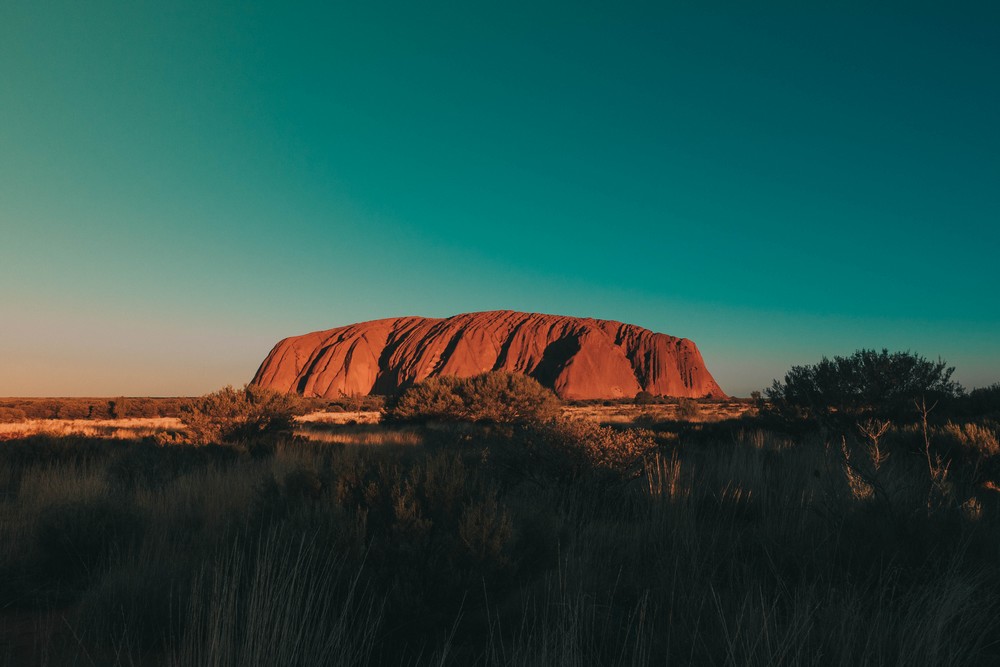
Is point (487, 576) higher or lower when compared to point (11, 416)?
higher

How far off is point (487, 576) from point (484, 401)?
51.6 ft

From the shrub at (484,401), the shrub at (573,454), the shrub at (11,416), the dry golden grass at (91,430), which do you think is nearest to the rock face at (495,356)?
the shrub at (11,416)

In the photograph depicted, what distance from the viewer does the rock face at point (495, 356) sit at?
2869 inches

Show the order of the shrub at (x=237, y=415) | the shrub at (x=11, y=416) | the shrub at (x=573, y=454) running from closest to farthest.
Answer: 1. the shrub at (x=573, y=454)
2. the shrub at (x=237, y=415)
3. the shrub at (x=11, y=416)

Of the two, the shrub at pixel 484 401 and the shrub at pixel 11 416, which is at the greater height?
the shrub at pixel 484 401

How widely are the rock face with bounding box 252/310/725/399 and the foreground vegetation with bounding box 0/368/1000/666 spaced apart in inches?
2470

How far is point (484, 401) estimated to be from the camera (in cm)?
1886

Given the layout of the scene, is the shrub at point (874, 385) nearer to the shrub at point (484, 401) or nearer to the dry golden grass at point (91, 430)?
the shrub at point (484, 401)

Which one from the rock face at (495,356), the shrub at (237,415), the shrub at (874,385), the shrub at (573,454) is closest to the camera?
the shrub at (573,454)

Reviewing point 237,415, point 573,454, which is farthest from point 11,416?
point 573,454

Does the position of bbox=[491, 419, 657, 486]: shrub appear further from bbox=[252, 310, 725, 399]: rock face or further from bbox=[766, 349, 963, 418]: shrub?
bbox=[252, 310, 725, 399]: rock face

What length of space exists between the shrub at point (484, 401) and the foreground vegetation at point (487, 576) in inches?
492

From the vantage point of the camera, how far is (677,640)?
105 inches

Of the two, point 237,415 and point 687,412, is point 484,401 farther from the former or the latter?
point 687,412
